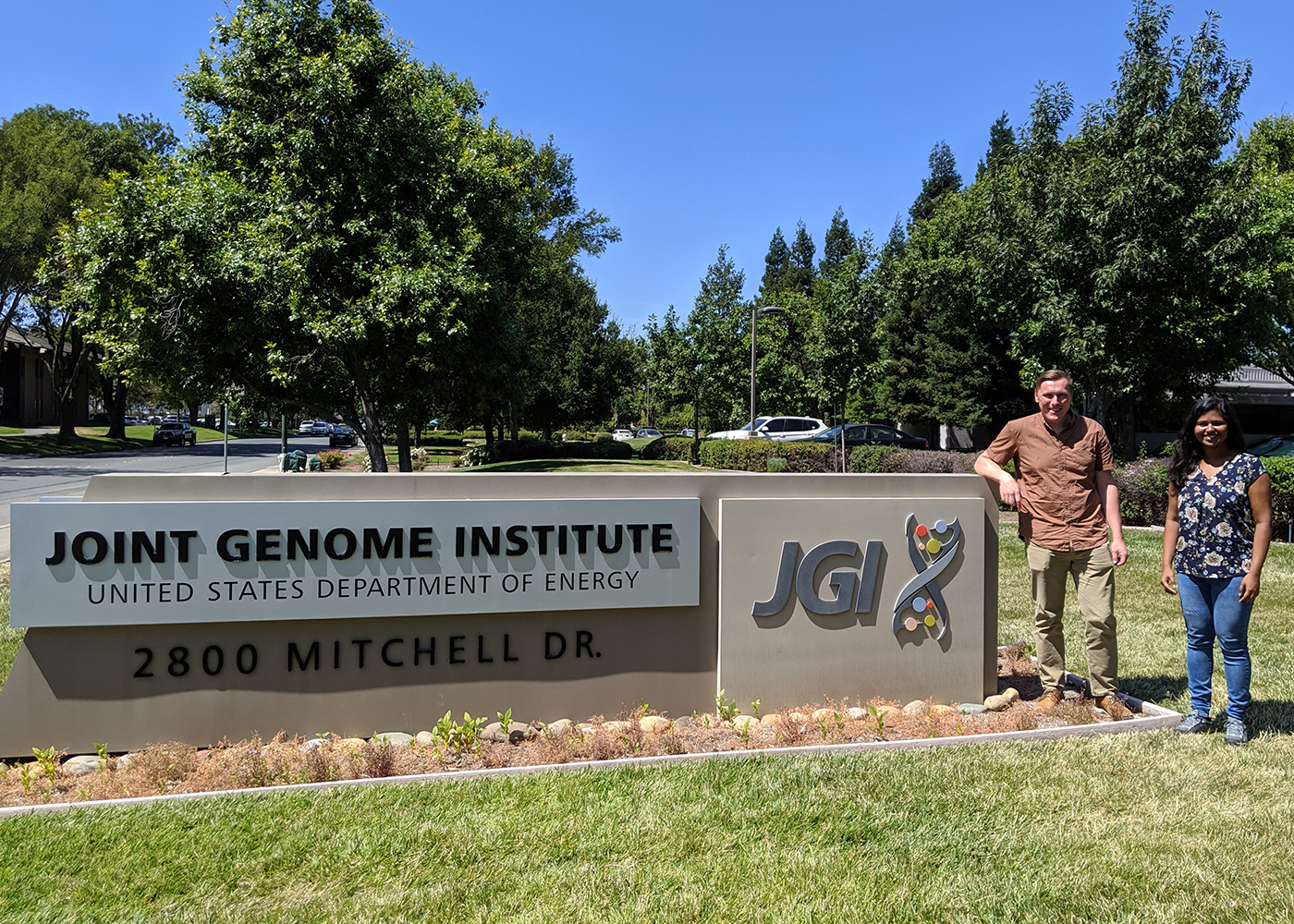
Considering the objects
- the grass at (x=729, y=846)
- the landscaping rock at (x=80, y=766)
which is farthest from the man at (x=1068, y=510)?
the landscaping rock at (x=80, y=766)

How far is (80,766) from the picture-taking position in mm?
4266

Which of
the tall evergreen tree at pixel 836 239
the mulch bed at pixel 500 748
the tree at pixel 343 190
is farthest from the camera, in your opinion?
the tall evergreen tree at pixel 836 239

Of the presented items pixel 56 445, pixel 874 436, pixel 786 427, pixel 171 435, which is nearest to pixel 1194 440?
pixel 874 436

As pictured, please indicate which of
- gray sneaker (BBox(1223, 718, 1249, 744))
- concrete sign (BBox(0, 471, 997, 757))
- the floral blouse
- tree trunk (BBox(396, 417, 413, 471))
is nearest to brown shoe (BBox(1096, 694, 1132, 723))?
gray sneaker (BBox(1223, 718, 1249, 744))

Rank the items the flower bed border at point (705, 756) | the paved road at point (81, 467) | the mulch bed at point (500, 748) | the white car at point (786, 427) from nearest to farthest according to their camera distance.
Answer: the flower bed border at point (705, 756), the mulch bed at point (500, 748), the paved road at point (81, 467), the white car at point (786, 427)

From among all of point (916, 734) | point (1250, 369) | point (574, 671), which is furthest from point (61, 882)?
point (1250, 369)

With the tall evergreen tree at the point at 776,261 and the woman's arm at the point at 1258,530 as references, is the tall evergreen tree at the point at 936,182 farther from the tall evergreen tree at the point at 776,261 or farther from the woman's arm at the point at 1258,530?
the woman's arm at the point at 1258,530

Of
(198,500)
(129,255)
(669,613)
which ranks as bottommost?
(669,613)

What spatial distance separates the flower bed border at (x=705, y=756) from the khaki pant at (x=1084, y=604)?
333 mm

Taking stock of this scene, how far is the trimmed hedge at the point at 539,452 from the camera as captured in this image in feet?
109

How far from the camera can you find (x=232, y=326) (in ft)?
52.4

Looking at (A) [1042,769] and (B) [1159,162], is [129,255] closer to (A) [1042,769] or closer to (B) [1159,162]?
(A) [1042,769]

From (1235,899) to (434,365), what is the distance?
631 inches

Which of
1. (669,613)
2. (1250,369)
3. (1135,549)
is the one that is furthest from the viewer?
(1250,369)
